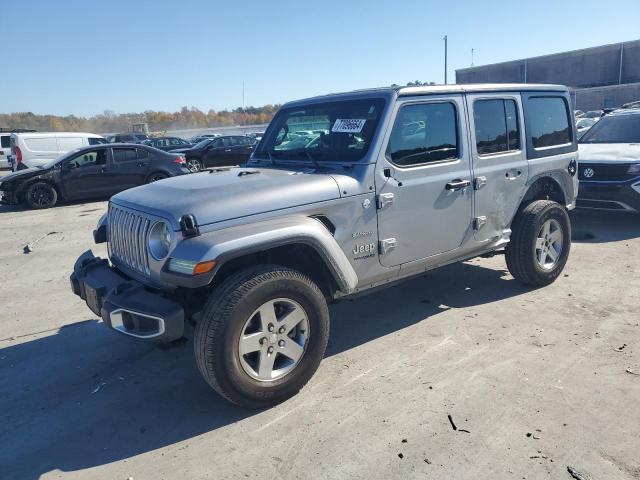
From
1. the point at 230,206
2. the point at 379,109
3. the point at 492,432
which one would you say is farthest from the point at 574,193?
the point at 230,206

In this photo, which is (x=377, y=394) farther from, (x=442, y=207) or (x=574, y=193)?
(x=574, y=193)

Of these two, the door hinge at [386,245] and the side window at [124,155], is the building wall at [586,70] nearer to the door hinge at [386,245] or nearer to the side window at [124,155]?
the side window at [124,155]

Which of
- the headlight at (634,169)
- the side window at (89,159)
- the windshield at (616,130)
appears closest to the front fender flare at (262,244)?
the headlight at (634,169)

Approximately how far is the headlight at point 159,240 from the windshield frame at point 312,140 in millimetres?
1373

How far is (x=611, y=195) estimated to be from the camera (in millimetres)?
7711

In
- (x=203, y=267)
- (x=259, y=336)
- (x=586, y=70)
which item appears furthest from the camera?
(x=586, y=70)

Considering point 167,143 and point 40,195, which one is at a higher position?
point 167,143

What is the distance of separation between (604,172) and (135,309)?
7308 mm

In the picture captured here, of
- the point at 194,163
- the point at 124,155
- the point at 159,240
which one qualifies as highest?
the point at 124,155

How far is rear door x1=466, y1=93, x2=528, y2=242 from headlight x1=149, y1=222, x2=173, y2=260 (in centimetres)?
268

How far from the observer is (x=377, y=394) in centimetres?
345

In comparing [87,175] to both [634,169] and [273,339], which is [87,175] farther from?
[634,169]

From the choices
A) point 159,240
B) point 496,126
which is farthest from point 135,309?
point 496,126

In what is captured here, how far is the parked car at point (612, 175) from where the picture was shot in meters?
7.59
